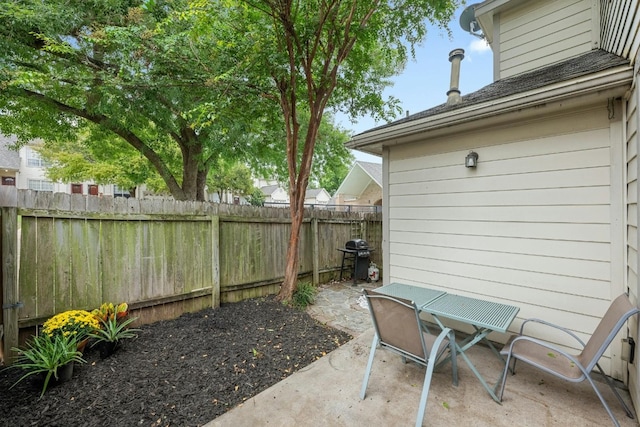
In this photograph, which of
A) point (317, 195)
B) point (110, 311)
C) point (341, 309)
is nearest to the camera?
point (110, 311)

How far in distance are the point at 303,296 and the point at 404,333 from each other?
8.48ft

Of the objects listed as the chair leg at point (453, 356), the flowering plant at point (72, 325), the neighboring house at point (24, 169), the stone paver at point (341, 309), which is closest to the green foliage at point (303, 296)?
the stone paver at point (341, 309)

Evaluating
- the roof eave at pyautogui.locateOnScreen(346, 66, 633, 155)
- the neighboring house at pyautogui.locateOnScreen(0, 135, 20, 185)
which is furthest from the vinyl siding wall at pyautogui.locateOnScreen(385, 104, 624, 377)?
the neighboring house at pyautogui.locateOnScreen(0, 135, 20, 185)

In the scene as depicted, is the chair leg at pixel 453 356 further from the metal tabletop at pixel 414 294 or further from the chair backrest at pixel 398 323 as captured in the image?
the metal tabletop at pixel 414 294

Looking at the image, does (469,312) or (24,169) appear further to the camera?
(24,169)

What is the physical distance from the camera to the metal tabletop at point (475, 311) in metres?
2.29

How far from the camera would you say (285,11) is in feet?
11.7

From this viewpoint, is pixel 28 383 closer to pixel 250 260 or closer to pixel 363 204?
pixel 250 260

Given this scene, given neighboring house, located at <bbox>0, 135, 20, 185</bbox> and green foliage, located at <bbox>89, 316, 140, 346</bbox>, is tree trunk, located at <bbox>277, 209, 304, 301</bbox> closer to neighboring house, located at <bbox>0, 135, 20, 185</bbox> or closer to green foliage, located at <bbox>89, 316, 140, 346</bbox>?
green foliage, located at <bbox>89, 316, 140, 346</bbox>

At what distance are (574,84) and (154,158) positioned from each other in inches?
379

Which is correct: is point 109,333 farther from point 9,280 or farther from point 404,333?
point 404,333

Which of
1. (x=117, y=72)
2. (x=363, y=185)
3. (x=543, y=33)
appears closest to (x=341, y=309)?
(x=543, y=33)

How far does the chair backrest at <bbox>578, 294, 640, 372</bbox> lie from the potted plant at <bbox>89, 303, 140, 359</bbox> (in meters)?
4.08

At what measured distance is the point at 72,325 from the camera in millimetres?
2566
